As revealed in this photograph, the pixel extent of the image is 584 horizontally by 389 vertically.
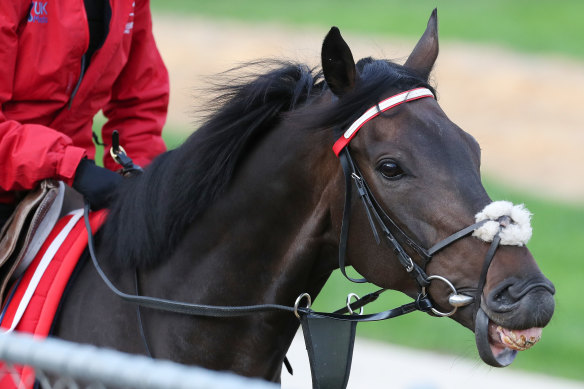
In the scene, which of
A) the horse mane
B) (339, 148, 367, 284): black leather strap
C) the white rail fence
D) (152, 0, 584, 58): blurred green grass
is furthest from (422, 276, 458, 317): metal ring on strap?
(152, 0, 584, 58): blurred green grass

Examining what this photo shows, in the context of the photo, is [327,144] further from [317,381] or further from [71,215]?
[71,215]

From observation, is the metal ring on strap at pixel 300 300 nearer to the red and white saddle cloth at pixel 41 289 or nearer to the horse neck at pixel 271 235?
the horse neck at pixel 271 235

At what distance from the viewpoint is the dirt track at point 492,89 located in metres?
13.4

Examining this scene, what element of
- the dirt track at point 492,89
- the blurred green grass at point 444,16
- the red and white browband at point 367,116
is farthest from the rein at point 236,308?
the blurred green grass at point 444,16

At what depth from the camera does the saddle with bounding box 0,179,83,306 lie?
10.3ft

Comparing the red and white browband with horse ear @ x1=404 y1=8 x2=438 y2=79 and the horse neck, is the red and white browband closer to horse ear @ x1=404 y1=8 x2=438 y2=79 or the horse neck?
the horse neck

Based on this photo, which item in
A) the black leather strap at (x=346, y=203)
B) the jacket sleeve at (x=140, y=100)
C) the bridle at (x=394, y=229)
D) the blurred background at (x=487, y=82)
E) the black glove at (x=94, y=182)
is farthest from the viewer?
the blurred background at (x=487, y=82)

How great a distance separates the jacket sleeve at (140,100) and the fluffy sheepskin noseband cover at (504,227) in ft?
5.99

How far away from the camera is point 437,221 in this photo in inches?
102

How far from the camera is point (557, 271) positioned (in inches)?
368

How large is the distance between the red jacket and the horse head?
3.65 feet

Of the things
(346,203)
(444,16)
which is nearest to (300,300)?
(346,203)

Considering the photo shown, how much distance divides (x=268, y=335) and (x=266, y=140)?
663 millimetres

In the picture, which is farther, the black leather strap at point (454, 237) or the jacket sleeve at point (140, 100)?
the jacket sleeve at point (140, 100)
